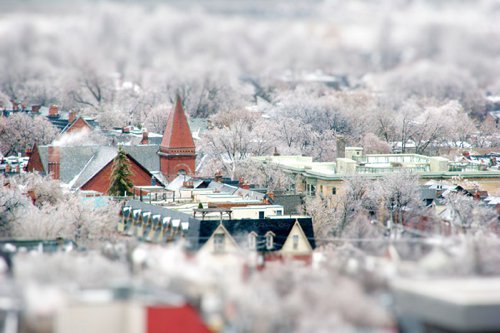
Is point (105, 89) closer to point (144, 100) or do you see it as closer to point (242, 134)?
point (144, 100)

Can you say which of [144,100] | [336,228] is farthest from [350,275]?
[144,100]

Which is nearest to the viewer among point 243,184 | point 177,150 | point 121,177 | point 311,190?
point 243,184

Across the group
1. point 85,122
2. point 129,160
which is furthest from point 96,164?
point 85,122

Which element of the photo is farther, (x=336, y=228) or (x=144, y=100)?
(x=144, y=100)

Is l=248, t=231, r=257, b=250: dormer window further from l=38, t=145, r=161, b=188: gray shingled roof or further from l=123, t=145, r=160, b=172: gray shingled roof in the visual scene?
l=123, t=145, r=160, b=172: gray shingled roof

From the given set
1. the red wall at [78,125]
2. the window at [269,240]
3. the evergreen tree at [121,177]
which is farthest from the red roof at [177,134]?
the window at [269,240]

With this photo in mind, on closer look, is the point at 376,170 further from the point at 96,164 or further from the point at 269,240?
the point at 269,240
